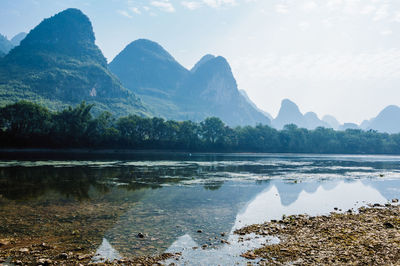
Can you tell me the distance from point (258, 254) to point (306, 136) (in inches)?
6140

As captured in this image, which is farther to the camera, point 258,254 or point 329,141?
point 329,141

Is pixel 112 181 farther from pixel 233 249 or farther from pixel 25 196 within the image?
pixel 233 249

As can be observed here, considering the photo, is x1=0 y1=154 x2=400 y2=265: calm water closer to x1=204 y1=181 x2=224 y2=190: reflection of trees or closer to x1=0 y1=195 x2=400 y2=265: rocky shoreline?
x1=204 y1=181 x2=224 y2=190: reflection of trees

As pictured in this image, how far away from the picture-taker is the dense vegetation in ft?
290

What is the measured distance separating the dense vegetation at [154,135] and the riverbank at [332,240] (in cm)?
9194

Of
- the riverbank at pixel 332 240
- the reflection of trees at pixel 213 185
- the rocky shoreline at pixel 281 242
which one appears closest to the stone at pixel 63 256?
the rocky shoreline at pixel 281 242

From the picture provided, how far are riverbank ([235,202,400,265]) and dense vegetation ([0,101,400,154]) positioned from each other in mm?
91942

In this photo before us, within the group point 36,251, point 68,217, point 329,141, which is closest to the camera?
point 36,251

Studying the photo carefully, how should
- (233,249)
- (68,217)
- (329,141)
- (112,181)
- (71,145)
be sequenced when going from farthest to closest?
(329,141)
(71,145)
(112,181)
(68,217)
(233,249)

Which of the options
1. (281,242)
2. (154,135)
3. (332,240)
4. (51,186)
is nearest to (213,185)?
(51,186)

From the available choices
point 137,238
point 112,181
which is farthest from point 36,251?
point 112,181

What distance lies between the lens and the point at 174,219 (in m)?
17.4

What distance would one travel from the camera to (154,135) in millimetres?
116312

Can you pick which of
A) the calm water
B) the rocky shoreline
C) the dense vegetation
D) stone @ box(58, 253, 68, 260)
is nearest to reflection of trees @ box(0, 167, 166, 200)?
the calm water
